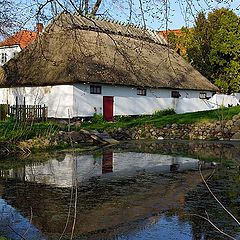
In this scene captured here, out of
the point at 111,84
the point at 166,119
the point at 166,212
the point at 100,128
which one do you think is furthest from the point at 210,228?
the point at 111,84

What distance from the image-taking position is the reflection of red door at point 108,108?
32.9 meters

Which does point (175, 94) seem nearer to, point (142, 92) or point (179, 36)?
point (142, 92)

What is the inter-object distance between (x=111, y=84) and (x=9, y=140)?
1464cm

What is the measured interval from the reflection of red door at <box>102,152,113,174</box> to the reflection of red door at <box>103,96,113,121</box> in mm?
13640

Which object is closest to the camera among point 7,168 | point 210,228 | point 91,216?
point 210,228

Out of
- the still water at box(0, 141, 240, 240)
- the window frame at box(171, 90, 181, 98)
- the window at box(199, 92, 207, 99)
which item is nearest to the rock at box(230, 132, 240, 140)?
the still water at box(0, 141, 240, 240)

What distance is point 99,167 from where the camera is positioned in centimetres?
1515

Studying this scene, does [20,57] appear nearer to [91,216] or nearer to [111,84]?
[111,84]

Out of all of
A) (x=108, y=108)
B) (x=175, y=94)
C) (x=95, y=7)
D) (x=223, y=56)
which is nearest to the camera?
(x=95, y=7)

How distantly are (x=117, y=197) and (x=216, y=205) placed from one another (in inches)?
86.5

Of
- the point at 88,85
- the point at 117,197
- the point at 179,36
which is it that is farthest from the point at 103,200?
the point at 88,85

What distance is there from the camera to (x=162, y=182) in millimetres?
12141

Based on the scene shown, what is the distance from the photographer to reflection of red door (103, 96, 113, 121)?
32875mm

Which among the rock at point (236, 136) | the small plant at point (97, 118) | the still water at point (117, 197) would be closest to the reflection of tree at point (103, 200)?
the still water at point (117, 197)
